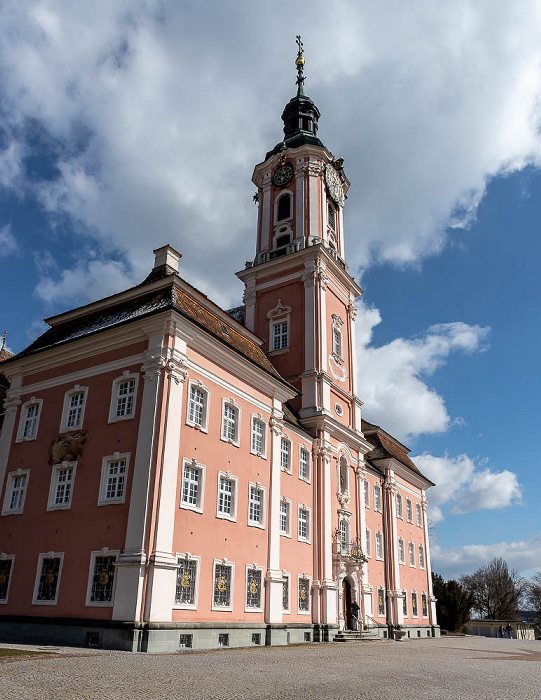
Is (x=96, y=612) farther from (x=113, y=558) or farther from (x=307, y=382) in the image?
(x=307, y=382)

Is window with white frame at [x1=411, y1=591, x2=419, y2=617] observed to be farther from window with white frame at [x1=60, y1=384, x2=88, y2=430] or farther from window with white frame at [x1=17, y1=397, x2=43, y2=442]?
window with white frame at [x1=17, y1=397, x2=43, y2=442]

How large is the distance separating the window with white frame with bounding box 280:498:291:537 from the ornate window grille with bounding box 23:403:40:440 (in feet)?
37.6

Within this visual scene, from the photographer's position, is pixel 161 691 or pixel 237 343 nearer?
pixel 161 691

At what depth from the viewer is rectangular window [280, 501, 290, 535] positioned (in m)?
28.9

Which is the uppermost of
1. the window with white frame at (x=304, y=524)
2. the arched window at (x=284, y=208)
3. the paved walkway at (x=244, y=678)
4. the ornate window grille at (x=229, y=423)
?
the arched window at (x=284, y=208)

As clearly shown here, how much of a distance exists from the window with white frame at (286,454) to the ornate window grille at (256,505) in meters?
3.44

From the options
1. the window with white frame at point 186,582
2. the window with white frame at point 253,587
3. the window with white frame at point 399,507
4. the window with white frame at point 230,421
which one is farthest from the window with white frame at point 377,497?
the window with white frame at point 186,582

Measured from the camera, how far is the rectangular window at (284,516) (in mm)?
28891

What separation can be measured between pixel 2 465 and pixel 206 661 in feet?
45.2

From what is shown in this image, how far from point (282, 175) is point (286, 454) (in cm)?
2039

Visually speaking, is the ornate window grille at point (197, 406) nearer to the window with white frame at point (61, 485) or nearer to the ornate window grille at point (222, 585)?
the window with white frame at point (61, 485)

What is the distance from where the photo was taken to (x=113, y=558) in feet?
66.9

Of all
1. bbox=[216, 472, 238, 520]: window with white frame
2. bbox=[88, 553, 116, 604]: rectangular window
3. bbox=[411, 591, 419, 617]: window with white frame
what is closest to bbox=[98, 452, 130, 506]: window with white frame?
bbox=[88, 553, 116, 604]: rectangular window

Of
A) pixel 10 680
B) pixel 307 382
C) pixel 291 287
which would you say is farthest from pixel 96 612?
pixel 291 287
